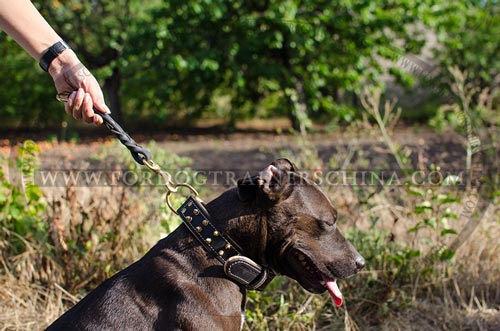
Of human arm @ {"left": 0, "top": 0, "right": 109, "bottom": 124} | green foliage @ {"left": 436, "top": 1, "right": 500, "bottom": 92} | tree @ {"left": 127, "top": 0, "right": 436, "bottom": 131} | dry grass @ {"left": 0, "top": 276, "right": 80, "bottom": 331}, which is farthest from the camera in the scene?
green foliage @ {"left": 436, "top": 1, "right": 500, "bottom": 92}

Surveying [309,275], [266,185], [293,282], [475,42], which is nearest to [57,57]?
[266,185]

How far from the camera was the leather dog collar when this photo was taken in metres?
2.59

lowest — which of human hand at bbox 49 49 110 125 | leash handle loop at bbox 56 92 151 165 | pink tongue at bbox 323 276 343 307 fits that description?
pink tongue at bbox 323 276 343 307

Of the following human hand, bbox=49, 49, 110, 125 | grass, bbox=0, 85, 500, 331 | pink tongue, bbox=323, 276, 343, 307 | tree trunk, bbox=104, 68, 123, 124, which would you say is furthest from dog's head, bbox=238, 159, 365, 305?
tree trunk, bbox=104, 68, 123, 124

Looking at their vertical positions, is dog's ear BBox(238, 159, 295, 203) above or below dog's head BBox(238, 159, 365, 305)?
above

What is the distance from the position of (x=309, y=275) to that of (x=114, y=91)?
10964mm

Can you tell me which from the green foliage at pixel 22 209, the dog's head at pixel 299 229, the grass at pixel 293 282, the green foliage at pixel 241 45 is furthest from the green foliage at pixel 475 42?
the dog's head at pixel 299 229

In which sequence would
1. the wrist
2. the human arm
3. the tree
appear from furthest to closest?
1. the tree
2. the wrist
3. the human arm

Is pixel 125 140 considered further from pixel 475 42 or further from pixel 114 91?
pixel 475 42

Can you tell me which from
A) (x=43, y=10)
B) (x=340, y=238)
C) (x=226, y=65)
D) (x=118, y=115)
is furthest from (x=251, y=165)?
(x=43, y=10)

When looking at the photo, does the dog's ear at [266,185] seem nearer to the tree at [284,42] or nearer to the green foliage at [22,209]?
the green foliage at [22,209]

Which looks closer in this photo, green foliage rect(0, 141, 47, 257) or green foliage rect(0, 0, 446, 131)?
green foliage rect(0, 141, 47, 257)

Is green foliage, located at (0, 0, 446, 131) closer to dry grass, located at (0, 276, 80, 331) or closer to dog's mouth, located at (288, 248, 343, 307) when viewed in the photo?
dry grass, located at (0, 276, 80, 331)

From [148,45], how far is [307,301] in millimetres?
8213
